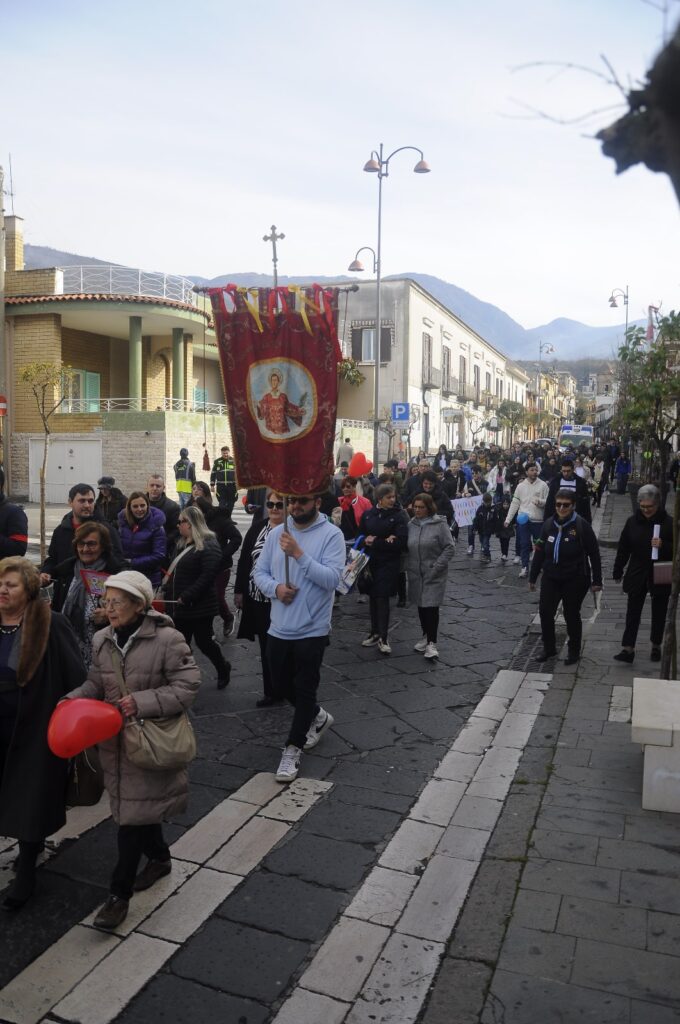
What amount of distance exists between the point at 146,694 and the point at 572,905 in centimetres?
203

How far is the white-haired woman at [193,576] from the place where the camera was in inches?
248

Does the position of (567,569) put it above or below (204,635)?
above

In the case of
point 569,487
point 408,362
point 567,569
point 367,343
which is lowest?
point 567,569

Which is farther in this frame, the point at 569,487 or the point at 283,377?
the point at 569,487

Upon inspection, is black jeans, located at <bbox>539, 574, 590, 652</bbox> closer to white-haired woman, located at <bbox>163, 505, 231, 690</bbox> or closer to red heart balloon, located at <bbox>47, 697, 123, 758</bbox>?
white-haired woman, located at <bbox>163, 505, 231, 690</bbox>

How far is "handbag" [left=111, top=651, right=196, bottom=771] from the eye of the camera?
3400 mm

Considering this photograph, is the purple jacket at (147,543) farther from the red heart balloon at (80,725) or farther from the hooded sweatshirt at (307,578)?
the red heart balloon at (80,725)

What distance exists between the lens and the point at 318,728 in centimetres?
555

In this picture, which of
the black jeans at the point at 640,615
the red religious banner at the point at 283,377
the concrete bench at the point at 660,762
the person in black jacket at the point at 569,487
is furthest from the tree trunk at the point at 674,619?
the person in black jacket at the point at 569,487

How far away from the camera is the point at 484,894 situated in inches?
148

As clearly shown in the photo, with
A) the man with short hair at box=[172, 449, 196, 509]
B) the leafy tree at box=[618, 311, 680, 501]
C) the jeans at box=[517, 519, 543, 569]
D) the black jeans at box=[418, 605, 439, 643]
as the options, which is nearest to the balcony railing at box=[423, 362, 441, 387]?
the man with short hair at box=[172, 449, 196, 509]

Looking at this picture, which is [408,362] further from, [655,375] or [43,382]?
[655,375]

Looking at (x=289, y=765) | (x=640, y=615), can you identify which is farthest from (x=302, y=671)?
(x=640, y=615)

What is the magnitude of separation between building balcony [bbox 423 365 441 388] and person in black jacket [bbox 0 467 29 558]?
35.6 meters
